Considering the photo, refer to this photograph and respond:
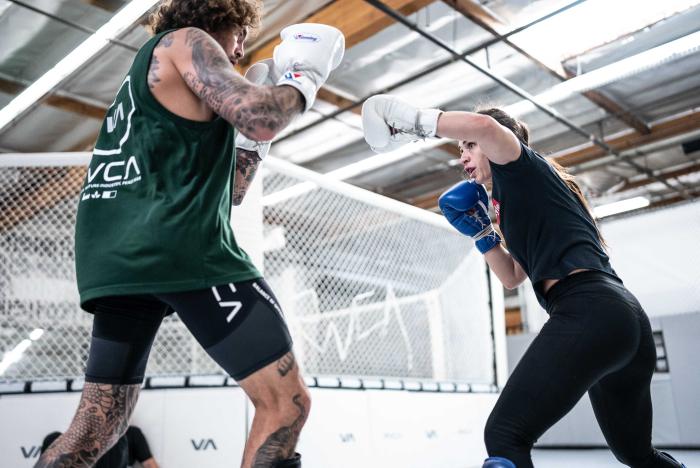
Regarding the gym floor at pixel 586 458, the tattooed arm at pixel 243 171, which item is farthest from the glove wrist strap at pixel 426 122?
the gym floor at pixel 586 458

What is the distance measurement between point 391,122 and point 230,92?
61 cm

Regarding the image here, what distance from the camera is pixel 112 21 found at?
14.0 feet

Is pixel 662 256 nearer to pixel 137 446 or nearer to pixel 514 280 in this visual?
pixel 514 280

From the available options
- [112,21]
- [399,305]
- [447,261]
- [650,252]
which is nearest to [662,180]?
[650,252]

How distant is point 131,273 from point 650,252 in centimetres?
524

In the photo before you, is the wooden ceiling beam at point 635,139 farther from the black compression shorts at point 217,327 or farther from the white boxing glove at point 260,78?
the black compression shorts at point 217,327

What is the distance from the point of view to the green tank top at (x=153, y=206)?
1.06 meters

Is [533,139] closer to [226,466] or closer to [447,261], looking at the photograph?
[447,261]

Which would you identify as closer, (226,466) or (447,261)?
(226,466)

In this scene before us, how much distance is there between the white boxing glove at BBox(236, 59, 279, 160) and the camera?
4.64 feet

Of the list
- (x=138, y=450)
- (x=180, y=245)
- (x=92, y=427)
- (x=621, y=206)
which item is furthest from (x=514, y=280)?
(x=621, y=206)

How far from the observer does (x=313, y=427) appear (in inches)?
109

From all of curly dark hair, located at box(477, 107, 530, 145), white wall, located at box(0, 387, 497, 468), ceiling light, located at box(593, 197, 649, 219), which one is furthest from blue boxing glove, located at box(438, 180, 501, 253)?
ceiling light, located at box(593, 197, 649, 219)

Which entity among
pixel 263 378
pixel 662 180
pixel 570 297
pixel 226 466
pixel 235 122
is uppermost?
pixel 662 180
